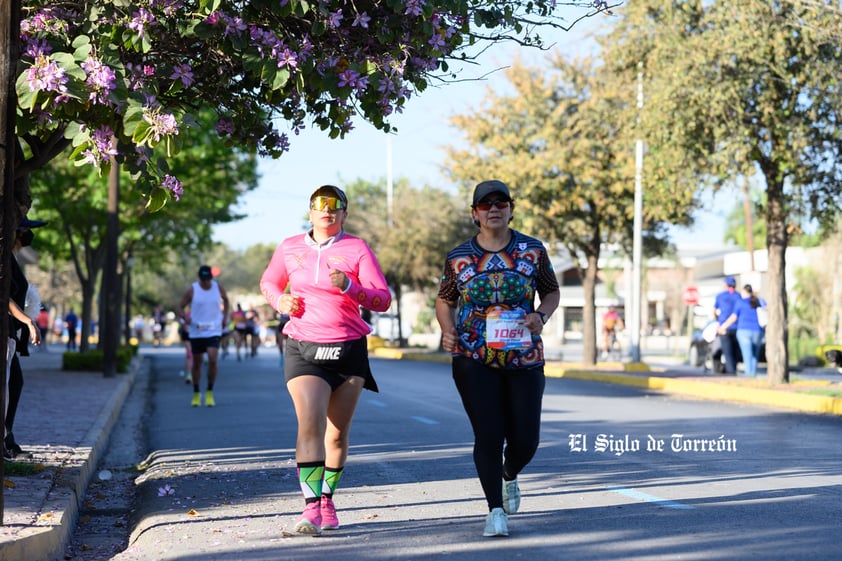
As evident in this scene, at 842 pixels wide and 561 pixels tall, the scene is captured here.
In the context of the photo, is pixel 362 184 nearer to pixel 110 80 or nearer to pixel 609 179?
pixel 609 179

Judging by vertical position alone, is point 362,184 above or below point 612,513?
above

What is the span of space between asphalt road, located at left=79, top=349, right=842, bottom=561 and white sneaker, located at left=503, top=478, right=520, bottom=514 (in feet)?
0.48

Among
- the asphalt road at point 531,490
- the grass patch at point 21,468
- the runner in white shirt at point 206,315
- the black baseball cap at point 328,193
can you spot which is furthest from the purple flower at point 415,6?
the runner in white shirt at point 206,315

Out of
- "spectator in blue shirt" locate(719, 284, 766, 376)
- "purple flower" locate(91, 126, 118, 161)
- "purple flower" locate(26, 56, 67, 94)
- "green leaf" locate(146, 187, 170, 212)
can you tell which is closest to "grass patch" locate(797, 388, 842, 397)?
"spectator in blue shirt" locate(719, 284, 766, 376)

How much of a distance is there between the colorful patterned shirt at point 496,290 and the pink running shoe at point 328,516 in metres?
1.19

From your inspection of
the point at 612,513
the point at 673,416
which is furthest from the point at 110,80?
the point at 673,416

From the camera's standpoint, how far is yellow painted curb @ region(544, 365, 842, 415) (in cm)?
1750

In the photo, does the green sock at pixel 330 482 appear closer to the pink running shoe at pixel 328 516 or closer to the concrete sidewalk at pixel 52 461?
the pink running shoe at pixel 328 516

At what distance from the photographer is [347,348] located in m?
7.23

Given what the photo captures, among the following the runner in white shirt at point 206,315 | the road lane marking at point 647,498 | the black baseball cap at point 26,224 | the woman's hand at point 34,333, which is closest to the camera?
the road lane marking at point 647,498

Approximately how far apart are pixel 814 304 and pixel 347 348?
4649 cm

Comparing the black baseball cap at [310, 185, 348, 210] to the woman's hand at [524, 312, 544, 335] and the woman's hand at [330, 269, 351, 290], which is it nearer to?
the woman's hand at [330, 269, 351, 290]

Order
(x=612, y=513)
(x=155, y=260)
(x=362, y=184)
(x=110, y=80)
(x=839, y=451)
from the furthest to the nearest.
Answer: (x=362, y=184)
(x=155, y=260)
(x=839, y=451)
(x=612, y=513)
(x=110, y=80)

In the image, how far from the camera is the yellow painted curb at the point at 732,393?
17.5 meters
